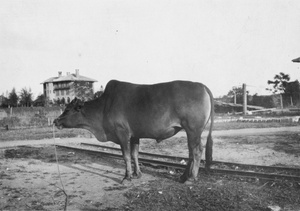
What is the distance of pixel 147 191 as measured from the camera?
6840mm

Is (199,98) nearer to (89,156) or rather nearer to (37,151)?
(89,156)

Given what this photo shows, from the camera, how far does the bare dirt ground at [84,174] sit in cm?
639

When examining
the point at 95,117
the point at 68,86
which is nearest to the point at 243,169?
the point at 95,117

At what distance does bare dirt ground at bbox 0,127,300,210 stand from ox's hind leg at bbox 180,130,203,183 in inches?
30.3

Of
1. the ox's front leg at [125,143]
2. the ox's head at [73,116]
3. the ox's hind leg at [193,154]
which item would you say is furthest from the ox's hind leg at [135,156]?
the ox's head at [73,116]

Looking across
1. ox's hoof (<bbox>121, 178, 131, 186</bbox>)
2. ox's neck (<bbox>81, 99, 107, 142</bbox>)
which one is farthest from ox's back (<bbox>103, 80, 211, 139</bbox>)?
ox's hoof (<bbox>121, 178, 131, 186</bbox>)

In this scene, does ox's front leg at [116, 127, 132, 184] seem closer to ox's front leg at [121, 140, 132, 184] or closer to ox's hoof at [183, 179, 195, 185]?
ox's front leg at [121, 140, 132, 184]

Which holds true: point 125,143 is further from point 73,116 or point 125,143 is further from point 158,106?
point 73,116

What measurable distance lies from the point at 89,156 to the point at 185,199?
6.91 metres

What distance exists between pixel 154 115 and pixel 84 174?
3.17 metres

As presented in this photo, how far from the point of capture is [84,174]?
9102 millimetres

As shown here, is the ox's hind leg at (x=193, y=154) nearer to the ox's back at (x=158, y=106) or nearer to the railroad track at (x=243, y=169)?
the ox's back at (x=158, y=106)

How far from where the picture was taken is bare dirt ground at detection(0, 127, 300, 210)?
639 centimetres

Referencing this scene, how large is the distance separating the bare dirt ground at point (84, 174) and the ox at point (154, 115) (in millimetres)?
1015
